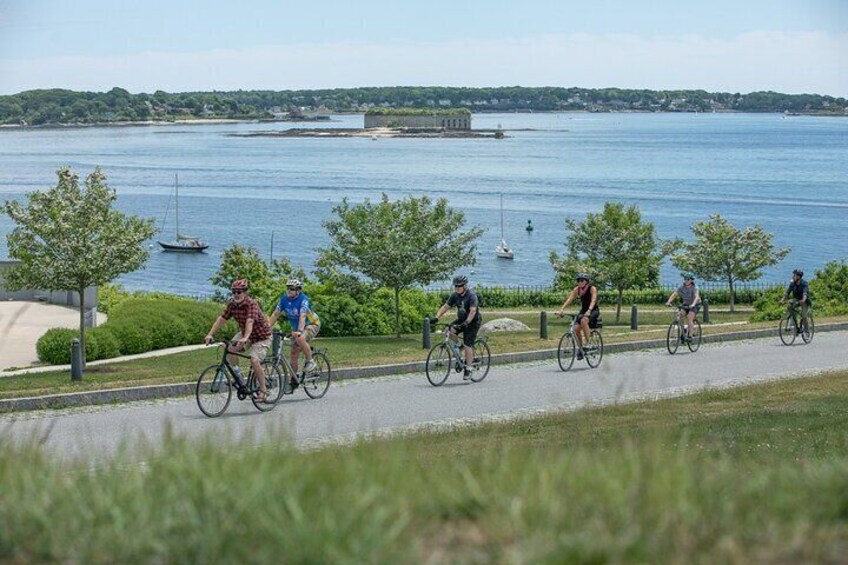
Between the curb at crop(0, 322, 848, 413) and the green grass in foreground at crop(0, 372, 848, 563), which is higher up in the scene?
the green grass in foreground at crop(0, 372, 848, 563)

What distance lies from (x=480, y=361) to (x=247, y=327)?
596 centimetres

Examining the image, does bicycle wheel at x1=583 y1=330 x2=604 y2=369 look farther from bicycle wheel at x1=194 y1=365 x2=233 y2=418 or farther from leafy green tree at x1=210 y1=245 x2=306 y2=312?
leafy green tree at x1=210 y1=245 x2=306 y2=312

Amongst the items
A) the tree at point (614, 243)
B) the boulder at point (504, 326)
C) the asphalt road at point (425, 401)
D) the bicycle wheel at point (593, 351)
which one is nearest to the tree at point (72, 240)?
the asphalt road at point (425, 401)

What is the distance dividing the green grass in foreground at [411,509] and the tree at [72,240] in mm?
18114

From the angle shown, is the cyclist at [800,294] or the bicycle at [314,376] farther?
the cyclist at [800,294]

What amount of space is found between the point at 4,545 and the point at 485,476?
2435 millimetres

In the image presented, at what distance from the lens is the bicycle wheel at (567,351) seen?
23.4 metres

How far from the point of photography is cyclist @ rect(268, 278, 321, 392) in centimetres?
1855

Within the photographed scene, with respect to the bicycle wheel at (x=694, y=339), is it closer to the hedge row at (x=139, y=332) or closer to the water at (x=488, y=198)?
the hedge row at (x=139, y=332)

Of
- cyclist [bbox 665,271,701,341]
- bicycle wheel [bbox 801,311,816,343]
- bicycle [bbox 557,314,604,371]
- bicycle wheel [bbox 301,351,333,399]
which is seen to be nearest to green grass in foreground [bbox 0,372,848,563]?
bicycle wheel [bbox 301,351,333,399]

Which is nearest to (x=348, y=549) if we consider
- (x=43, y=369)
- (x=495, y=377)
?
(x=495, y=377)

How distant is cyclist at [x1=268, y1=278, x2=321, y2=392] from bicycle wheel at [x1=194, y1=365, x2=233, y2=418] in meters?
1.48

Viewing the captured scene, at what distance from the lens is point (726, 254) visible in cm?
5728

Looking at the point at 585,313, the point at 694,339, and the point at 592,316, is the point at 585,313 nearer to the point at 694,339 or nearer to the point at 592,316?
the point at 592,316
